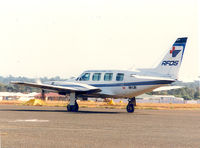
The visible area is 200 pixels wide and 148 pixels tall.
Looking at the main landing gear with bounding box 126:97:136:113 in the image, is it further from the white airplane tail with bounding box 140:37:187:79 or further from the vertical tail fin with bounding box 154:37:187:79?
the vertical tail fin with bounding box 154:37:187:79

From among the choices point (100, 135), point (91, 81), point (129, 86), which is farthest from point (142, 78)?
point (100, 135)

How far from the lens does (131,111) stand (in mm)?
35156

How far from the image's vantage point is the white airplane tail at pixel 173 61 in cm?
3306

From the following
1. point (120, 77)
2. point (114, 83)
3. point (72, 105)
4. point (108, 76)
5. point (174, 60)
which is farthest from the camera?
point (72, 105)

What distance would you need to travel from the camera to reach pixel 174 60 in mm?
33281

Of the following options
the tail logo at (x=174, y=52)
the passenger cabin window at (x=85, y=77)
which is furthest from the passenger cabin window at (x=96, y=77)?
the tail logo at (x=174, y=52)

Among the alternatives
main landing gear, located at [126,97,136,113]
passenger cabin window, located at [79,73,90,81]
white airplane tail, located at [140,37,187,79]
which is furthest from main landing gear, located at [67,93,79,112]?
white airplane tail, located at [140,37,187,79]

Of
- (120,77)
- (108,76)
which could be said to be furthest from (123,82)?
(108,76)

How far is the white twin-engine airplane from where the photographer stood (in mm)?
33062

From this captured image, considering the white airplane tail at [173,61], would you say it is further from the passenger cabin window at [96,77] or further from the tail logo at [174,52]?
the passenger cabin window at [96,77]

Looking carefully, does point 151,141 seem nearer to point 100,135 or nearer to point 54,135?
point 100,135

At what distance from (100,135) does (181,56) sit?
18226 mm

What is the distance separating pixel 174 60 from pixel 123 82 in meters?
4.26

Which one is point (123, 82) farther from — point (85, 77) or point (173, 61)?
point (173, 61)
